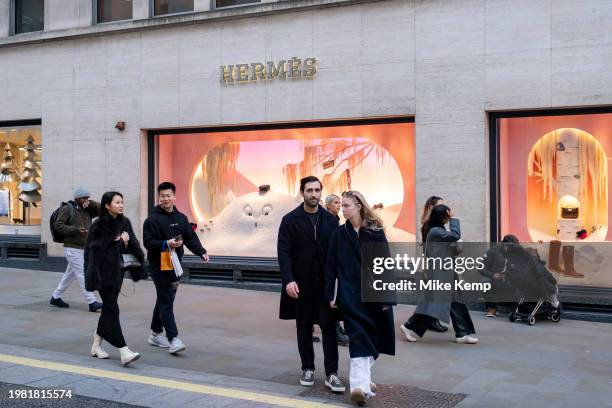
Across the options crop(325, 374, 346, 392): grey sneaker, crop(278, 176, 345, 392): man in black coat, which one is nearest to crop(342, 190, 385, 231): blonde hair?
crop(278, 176, 345, 392): man in black coat

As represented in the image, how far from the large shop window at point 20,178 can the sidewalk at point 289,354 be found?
199 inches

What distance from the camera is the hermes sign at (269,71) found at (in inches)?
531

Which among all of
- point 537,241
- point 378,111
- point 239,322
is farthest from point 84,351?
point 537,241

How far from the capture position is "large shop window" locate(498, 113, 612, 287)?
11.8 meters

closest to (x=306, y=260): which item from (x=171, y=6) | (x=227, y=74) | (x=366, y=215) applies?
(x=366, y=215)

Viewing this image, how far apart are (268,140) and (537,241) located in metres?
5.42

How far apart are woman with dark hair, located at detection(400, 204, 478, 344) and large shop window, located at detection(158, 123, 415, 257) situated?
146 inches

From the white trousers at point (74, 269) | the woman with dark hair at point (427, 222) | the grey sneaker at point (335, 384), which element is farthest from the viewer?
the white trousers at point (74, 269)

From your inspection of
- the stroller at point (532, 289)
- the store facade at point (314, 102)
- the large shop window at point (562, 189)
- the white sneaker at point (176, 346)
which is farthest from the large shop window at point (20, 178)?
the stroller at point (532, 289)

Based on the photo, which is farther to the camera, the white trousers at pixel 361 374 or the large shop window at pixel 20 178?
the large shop window at pixel 20 178

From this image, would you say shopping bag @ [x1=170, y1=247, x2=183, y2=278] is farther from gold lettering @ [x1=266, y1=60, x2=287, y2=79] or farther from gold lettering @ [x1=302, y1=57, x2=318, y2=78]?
gold lettering @ [x1=266, y1=60, x2=287, y2=79]

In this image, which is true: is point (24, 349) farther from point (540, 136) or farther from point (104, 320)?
point (540, 136)

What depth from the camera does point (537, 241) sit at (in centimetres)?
1227

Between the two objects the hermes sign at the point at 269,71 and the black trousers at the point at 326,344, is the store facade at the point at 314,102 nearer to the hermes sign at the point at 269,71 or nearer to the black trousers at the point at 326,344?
the hermes sign at the point at 269,71
